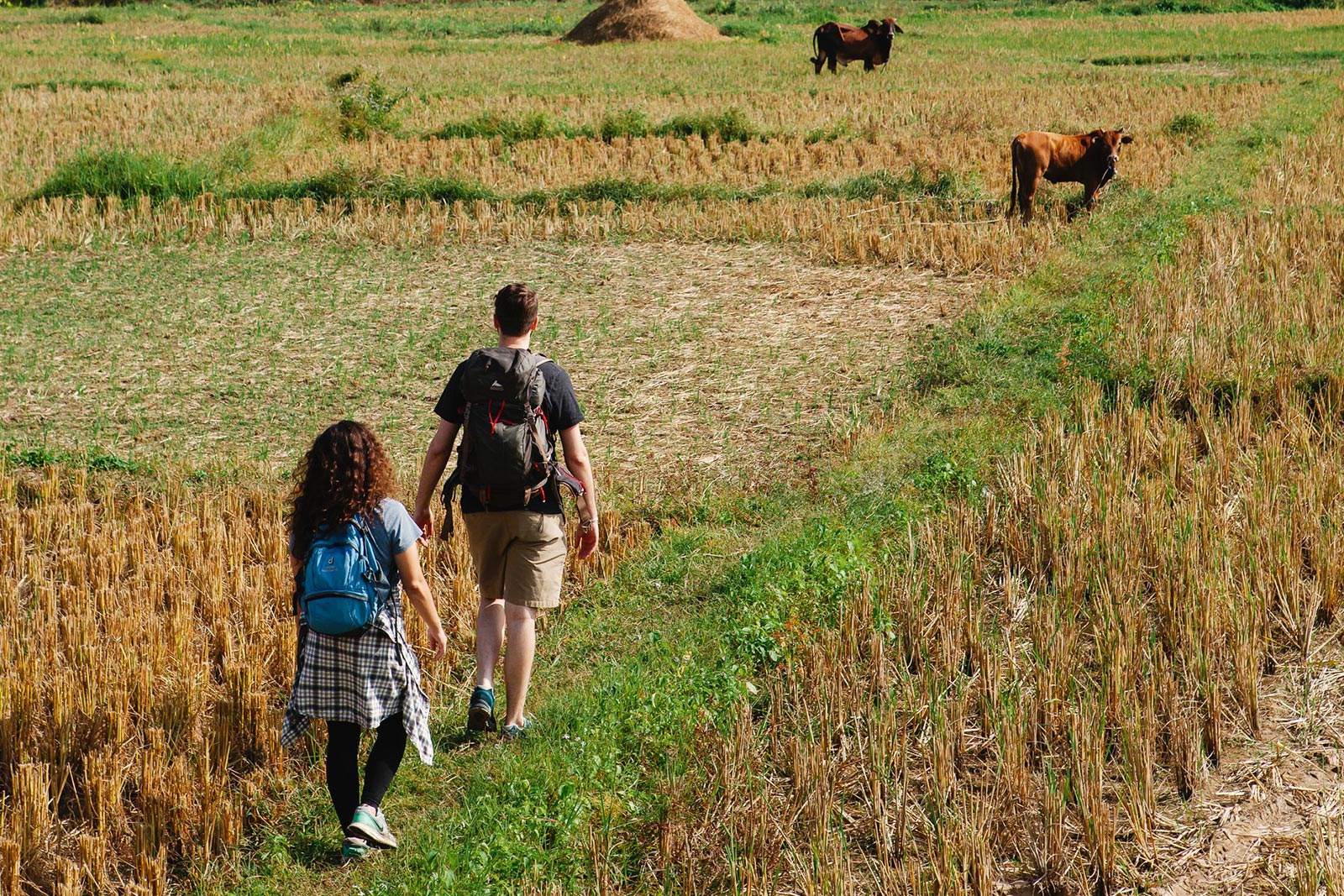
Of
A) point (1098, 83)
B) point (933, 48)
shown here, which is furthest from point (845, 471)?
point (933, 48)

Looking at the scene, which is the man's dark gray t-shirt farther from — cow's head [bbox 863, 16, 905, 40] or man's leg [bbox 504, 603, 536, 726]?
cow's head [bbox 863, 16, 905, 40]

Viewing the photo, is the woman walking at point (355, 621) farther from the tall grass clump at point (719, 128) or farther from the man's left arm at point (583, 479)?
the tall grass clump at point (719, 128)

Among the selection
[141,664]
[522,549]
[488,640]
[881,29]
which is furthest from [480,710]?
[881,29]

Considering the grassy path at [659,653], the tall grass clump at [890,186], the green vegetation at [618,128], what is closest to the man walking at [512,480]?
the grassy path at [659,653]

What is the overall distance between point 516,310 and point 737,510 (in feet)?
8.23

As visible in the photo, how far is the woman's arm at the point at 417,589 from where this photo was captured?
4.04m

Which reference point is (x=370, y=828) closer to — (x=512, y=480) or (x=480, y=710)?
(x=480, y=710)

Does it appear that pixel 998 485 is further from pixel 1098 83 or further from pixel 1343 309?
pixel 1098 83

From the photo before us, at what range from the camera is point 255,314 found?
10133 mm

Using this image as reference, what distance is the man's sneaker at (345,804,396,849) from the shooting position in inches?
154

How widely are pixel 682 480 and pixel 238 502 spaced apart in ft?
8.16

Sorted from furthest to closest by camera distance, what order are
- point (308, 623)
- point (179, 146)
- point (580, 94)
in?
1. point (580, 94)
2. point (179, 146)
3. point (308, 623)

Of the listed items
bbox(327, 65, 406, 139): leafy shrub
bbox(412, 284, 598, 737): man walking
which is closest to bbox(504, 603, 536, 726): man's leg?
bbox(412, 284, 598, 737): man walking

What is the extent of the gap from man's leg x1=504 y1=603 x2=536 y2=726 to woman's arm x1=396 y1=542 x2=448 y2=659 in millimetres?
426
